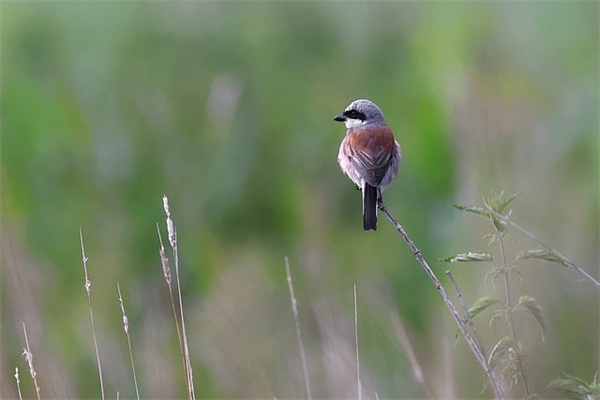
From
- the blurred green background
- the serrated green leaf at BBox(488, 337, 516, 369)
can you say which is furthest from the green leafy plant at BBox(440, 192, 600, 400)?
the blurred green background

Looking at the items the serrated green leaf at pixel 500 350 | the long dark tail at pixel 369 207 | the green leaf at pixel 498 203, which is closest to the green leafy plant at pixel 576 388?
the serrated green leaf at pixel 500 350

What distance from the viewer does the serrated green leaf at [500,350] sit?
2.33 metres

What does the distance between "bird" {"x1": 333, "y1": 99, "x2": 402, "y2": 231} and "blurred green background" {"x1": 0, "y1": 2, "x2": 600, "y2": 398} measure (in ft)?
1.89

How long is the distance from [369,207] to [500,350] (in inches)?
68.0

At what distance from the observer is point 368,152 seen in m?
4.36

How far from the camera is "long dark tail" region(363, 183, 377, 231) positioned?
385 centimetres

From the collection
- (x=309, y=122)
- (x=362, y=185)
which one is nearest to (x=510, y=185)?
(x=362, y=185)

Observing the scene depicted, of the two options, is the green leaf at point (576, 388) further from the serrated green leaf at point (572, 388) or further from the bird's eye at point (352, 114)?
the bird's eye at point (352, 114)

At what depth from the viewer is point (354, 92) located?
337 inches

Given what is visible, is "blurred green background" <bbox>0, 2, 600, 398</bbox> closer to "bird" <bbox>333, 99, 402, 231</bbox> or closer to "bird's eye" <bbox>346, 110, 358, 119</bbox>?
"bird" <bbox>333, 99, 402, 231</bbox>

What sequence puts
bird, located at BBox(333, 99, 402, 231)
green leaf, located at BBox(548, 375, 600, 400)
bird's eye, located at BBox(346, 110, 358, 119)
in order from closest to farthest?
green leaf, located at BBox(548, 375, 600, 400)
bird, located at BBox(333, 99, 402, 231)
bird's eye, located at BBox(346, 110, 358, 119)

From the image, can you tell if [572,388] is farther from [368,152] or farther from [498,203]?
[368,152]

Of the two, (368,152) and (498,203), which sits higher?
(498,203)

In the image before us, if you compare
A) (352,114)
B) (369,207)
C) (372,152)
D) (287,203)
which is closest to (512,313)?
(369,207)
